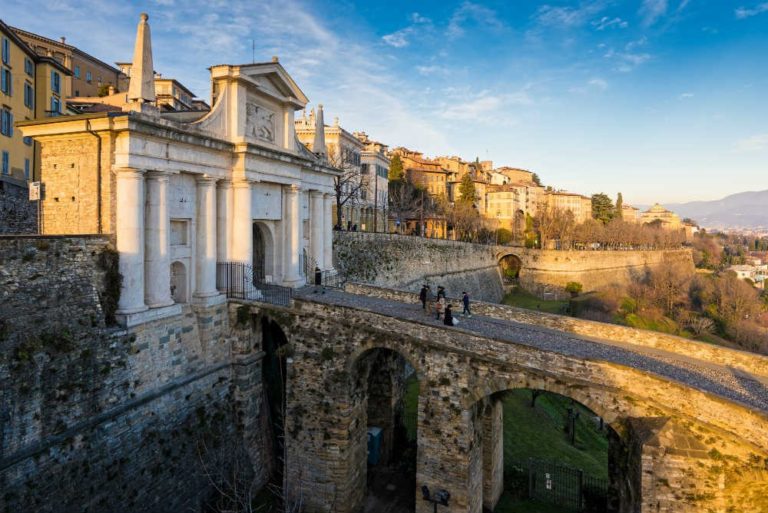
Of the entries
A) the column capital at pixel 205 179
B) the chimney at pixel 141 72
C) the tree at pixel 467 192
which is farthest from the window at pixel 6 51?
the tree at pixel 467 192

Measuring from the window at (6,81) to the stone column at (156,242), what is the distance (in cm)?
1777

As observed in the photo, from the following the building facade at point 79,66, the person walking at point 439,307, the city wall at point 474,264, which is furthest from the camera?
the building facade at point 79,66

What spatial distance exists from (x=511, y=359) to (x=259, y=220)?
12393 millimetres

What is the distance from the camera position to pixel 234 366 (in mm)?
17578

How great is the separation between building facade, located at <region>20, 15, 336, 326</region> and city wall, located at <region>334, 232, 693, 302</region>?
914 cm

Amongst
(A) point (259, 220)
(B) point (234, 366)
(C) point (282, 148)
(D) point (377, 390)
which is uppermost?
(C) point (282, 148)

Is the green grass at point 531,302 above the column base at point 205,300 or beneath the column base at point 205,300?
beneath

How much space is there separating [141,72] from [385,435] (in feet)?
51.1

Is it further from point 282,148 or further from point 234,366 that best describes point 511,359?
point 282,148

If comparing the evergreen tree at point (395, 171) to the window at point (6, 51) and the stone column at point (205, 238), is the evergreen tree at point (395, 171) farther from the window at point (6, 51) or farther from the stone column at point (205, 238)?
the stone column at point (205, 238)

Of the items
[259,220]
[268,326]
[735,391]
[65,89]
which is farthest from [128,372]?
[65,89]

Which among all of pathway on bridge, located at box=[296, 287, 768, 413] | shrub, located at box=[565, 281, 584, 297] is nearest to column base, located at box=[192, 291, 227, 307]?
pathway on bridge, located at box=[296, 287, 768, 413]

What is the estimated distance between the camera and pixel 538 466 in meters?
17.7

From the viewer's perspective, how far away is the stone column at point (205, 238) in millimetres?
16844
